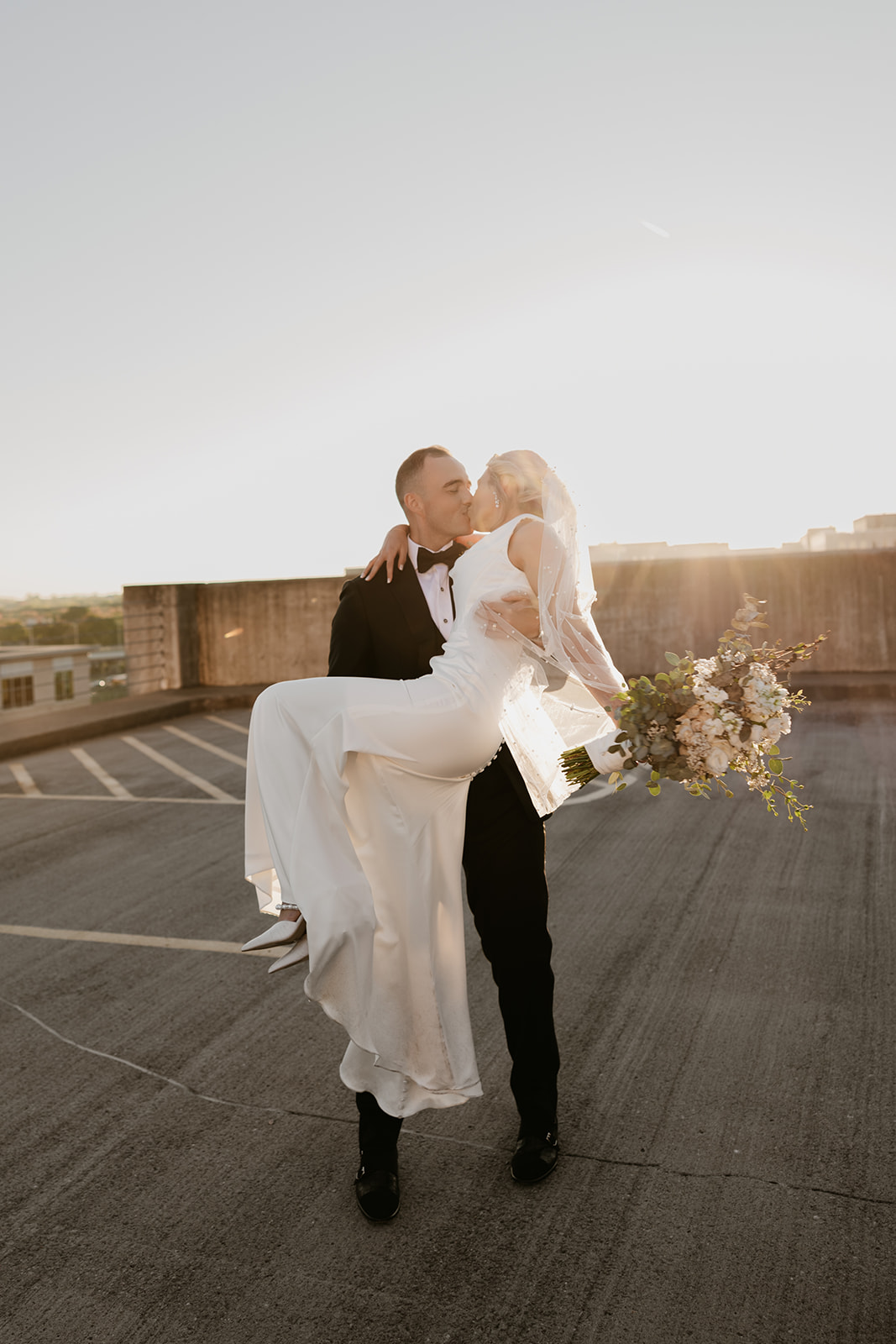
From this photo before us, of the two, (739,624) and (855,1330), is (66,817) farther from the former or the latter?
(855,1330)

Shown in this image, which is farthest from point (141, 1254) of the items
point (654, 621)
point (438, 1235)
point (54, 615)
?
point (54, 615)

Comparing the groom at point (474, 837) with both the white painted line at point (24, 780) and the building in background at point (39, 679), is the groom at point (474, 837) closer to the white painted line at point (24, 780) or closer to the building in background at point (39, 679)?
the white painted line at point (24, 780)

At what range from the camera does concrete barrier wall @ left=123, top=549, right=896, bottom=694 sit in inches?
582

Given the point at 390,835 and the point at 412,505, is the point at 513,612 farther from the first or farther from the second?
the point at 390,835

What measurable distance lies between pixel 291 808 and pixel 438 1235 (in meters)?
1.25

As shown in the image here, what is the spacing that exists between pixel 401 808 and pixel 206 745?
29.8ft

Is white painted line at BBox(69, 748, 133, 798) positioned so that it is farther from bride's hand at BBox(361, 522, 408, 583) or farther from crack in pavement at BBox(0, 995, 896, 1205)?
bride's hand at BBox(361, 522, 408, 583)

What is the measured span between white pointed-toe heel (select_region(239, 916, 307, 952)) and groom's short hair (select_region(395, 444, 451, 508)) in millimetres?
1423

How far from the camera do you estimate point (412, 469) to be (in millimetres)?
3154

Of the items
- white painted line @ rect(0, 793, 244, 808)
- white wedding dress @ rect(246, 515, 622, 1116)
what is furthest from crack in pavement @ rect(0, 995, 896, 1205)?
white painted line @ rect(0, 793, 244, 808)

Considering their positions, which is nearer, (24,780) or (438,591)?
(438,591)

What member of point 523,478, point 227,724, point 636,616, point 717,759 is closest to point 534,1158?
point 717,759

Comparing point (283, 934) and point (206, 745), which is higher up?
point (283, 934)

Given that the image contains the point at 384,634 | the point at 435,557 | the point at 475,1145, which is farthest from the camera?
the point at 435,557
